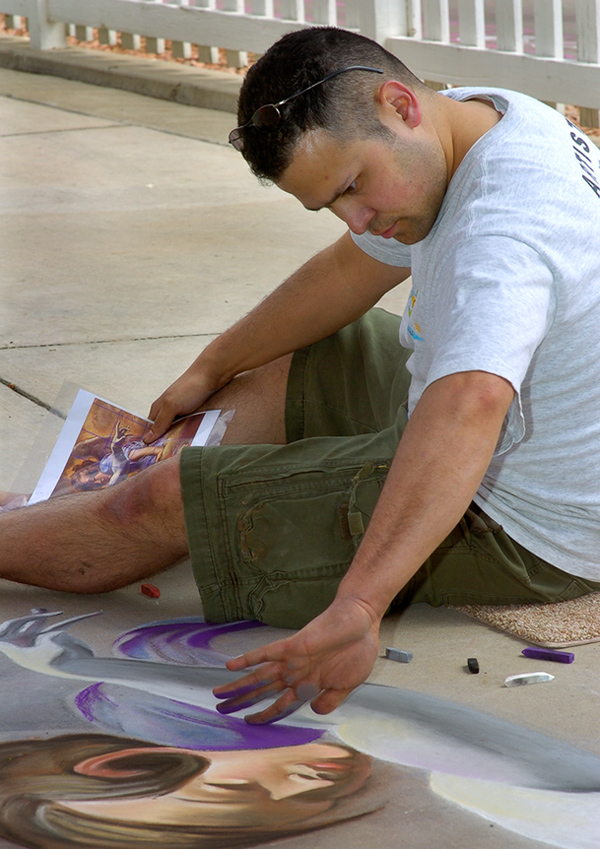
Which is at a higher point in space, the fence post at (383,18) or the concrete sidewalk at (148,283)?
the fence post at (383,18)

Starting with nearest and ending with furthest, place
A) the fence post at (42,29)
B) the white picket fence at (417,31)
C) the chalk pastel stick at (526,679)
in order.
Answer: the chalk pastel stick at (526,679), the white picket fence at (417,31), the fence post at (42,29)

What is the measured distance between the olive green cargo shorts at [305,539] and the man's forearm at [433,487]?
0.41 meters

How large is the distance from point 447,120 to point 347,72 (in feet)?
0.68

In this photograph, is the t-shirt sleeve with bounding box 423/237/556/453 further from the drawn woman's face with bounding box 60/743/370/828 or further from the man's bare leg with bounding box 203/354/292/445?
the man's bare leg with bounding box 203/354/292/445

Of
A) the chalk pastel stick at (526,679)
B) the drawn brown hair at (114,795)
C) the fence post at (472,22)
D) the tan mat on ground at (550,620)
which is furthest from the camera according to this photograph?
the fence post at (472,22)

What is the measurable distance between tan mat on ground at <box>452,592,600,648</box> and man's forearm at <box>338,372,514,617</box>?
58 cm

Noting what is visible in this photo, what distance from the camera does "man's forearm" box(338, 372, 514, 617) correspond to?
5.84 ft

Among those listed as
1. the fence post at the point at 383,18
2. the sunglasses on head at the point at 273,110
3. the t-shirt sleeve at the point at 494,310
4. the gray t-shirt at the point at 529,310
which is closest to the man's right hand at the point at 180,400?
the gray t-shirt at the point at 529,310

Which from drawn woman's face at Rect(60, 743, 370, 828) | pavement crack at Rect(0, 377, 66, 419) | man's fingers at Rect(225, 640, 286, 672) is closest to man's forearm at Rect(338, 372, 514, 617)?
man's fingers at Rect(225, 640, 286, 672)

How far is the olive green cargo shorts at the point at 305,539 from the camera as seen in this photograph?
7.39ft

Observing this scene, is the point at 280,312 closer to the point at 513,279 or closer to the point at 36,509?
the point at 36,509

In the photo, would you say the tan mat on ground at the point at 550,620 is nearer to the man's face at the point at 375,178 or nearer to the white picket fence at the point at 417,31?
the man's face at the point at 375,178

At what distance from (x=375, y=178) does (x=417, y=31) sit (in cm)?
559

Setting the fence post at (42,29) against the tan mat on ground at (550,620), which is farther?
the fence post at (42,29)
